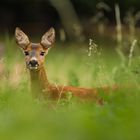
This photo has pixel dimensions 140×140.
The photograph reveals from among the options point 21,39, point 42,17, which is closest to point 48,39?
point 21,39

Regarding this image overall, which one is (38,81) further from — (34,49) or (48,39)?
(48,39)

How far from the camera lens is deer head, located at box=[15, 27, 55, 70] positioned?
274 inches

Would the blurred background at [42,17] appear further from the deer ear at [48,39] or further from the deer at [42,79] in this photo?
the deer at [42,79]

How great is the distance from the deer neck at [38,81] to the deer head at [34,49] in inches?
2.3

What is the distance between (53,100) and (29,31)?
20122mm

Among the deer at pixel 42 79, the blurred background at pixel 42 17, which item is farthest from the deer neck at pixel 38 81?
the blurred background at pixel 42 17

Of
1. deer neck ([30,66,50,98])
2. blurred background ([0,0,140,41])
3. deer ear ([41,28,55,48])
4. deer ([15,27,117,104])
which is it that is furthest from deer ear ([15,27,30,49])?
blurred background ([0,0,140,41])

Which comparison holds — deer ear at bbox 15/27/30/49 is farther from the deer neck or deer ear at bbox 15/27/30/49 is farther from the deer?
the deer neck

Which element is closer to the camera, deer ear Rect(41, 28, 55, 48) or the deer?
the deer

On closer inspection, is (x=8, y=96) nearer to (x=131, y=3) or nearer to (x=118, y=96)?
(x=118, y=96)

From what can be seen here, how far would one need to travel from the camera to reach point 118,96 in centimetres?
476

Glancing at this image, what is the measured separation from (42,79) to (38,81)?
0.04 m

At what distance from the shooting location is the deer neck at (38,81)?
689 centimetres

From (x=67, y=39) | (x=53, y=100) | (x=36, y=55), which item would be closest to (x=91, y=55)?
(x=36, y=55)
